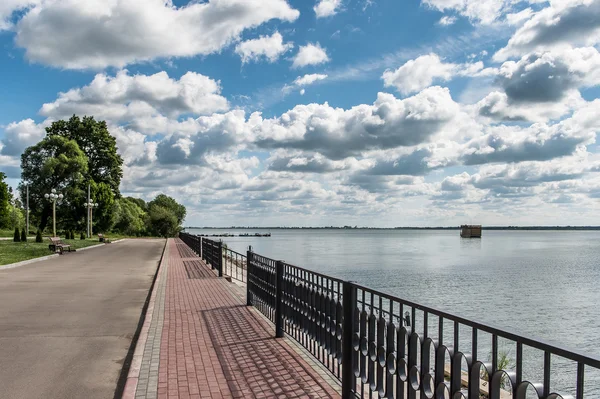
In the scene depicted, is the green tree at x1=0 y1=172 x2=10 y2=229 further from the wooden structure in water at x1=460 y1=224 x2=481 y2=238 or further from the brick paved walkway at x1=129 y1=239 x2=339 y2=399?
the wooden structure in water at x1=460 y1=224 x2=481 y2=238

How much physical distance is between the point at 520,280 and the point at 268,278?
3136 cm

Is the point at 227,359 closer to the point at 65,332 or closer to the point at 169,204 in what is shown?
the point at 65,332

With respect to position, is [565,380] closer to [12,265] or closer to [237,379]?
[237,379]

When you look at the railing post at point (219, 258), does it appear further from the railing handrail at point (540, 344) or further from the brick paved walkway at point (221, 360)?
the railing handrail at point (540, 344)

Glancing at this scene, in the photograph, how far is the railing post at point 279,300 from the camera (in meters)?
7.64

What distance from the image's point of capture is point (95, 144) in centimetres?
6084

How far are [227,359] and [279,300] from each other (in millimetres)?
1539

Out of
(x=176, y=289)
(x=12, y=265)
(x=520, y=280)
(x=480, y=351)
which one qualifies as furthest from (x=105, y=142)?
(x=480, y=351)

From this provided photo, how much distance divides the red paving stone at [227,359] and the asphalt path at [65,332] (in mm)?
698

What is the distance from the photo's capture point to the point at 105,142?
61.4 meters

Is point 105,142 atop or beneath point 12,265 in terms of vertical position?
atop

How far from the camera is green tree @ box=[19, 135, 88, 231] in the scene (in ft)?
177

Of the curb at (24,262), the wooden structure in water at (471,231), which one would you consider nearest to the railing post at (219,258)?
the curb at (24,262)

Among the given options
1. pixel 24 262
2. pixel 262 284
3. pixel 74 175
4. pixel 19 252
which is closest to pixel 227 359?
pixel 262 284
